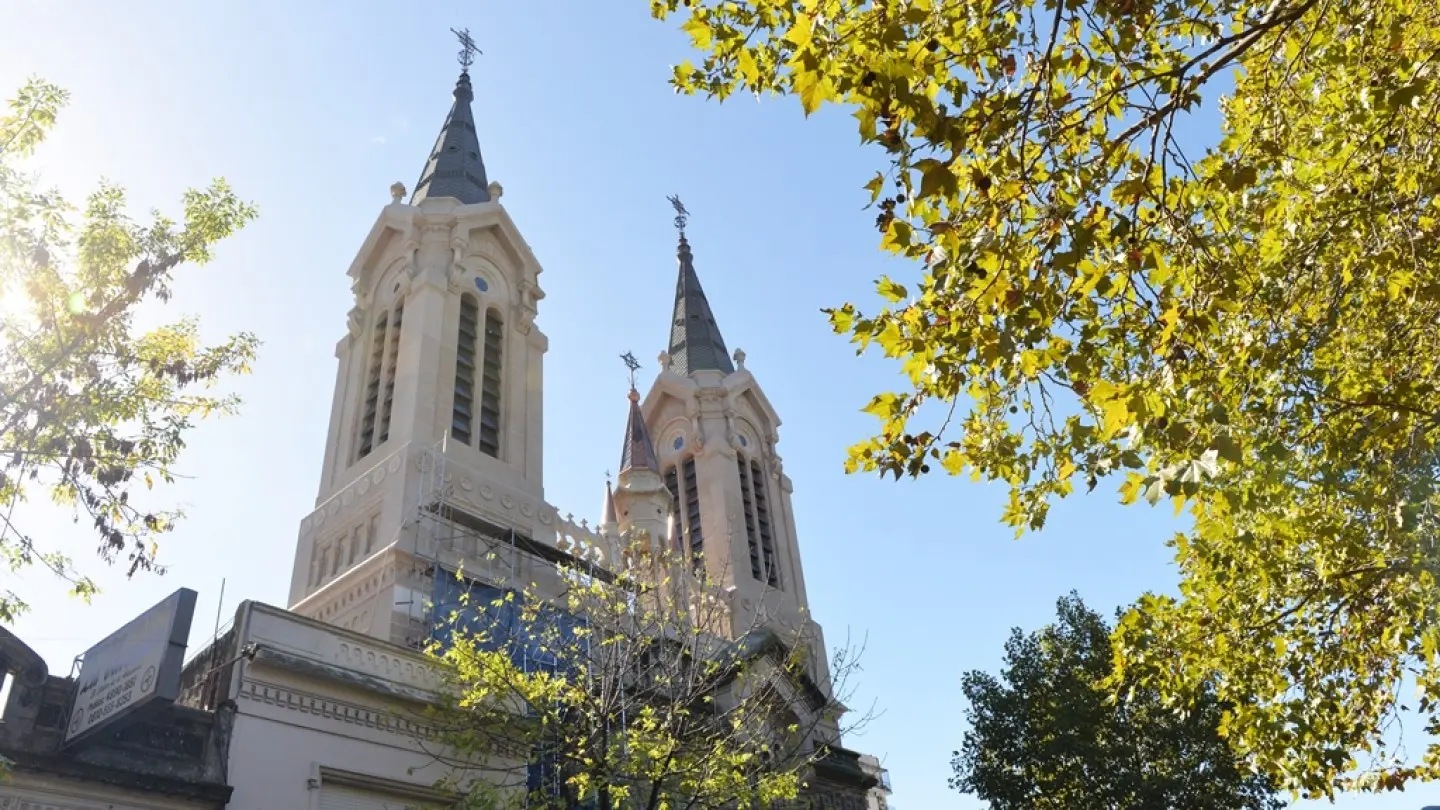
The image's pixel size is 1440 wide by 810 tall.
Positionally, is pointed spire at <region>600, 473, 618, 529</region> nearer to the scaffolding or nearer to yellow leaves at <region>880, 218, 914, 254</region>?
the scaffolding

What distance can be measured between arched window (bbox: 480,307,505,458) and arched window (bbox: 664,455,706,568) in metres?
9.15

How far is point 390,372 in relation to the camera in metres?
27.4

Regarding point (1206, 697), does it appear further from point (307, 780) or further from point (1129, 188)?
point (1129, 188)

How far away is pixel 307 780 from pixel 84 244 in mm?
6807

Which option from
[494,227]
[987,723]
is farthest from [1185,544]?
[494,227]

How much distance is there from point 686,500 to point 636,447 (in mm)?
2955

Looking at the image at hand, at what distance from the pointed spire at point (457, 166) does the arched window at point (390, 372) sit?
428cm

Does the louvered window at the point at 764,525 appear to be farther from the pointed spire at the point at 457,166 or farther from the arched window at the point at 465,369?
the pointed spire at the point at 457,166

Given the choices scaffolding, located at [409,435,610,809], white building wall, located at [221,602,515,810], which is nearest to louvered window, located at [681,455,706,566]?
scaffolding, located at [409,435,610,809]

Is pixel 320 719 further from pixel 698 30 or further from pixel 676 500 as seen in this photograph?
pixel 676 500

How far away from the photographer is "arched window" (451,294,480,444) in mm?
25891

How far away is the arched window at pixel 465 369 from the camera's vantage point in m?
25.9

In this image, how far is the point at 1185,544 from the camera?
1357 centimetres

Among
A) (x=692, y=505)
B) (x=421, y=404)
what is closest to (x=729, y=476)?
(x=692, y=505)
